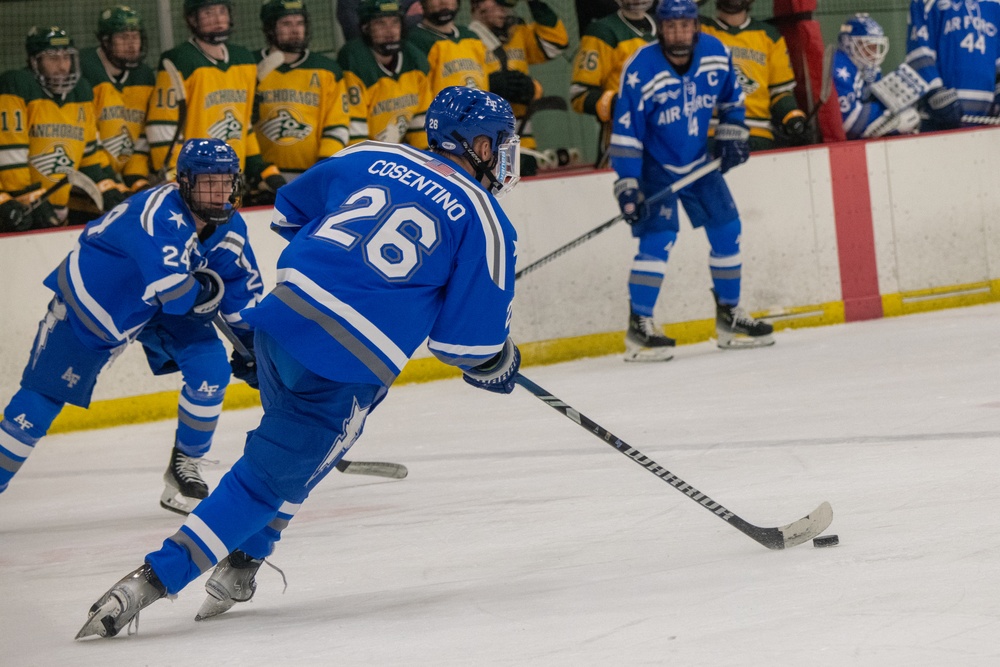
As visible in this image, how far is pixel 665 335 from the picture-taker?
623 centimetres

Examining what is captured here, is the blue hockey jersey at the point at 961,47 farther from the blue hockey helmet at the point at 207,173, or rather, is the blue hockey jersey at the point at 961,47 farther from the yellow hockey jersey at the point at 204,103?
the blue hockey helmet at the point at 207,173

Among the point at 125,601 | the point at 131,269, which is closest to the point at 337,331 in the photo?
the point at 125,601

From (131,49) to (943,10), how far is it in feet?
14.4

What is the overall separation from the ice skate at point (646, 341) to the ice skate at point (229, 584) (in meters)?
3.64

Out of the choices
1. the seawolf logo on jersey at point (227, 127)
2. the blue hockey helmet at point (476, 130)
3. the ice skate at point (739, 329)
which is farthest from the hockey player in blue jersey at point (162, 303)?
the ice skate at point (739, 329)

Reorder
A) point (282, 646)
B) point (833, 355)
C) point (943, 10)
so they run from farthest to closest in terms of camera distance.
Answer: point (943, 10)
point (833, 355)
point (282, 646)

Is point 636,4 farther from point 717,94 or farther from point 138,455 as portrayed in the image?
point 138,455

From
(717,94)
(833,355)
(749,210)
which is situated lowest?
(833,355)

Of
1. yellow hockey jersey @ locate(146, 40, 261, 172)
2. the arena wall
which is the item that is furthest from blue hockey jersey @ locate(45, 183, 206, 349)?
yellow hockey jersey @ locate(146, 40, 261, 172)

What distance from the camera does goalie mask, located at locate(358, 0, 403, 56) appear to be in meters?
6.23

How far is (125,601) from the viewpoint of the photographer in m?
2.32

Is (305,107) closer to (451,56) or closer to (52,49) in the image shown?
(451,56)

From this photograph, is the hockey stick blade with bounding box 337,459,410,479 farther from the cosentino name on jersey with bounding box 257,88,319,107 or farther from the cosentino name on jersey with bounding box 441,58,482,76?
the cosentino name on jersey with bounding box 441,58,482,76

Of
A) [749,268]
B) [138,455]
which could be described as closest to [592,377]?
[749,268]
